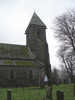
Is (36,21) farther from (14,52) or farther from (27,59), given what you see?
(27,59)

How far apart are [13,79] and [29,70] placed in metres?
3.75

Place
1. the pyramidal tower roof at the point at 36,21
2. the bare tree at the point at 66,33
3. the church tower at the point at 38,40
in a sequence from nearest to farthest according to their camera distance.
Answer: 1. the bare tree at the point at 66,33
2. the church tower at the point at 38,40
3. the pyramidal tower roof at the point at 36,21

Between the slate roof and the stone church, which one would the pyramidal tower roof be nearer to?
the stone church

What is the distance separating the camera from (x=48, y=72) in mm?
38156

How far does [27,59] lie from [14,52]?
11.0ft

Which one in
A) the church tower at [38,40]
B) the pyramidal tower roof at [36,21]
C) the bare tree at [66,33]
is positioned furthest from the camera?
the pyramidal tower roof at [36,21]

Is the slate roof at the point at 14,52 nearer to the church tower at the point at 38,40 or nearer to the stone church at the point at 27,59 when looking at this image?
the stone church at the point at 27,59

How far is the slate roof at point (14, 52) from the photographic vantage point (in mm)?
36500

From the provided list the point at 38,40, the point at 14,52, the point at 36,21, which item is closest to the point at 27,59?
the point at 14,52

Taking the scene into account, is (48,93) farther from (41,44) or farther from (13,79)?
(41,44)

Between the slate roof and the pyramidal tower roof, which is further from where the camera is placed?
the pyramidal tower roof

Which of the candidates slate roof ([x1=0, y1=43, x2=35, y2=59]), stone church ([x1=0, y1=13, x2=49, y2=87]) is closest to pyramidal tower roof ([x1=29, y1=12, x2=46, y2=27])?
stone church ([x1=0, y1=13, x2=49, y2=87])

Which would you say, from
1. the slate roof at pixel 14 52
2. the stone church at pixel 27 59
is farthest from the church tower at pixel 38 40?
the slate roof at pixel 14 52

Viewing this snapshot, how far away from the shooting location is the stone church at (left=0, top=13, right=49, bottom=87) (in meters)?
34.0
